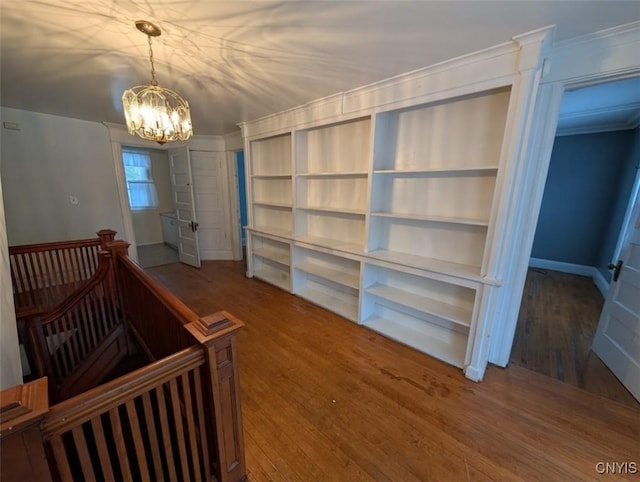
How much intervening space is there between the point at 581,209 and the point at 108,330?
274 inches

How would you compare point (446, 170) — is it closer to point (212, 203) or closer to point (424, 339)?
point (424, 339)

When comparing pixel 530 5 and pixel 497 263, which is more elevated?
pixel 530 5

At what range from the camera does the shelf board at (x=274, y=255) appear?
3825 mm

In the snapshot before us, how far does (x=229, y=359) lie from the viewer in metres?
1.19

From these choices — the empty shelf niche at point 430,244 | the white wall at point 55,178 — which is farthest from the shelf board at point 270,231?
the white wall at point 55,178

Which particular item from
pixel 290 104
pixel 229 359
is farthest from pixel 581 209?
pixel 229 359

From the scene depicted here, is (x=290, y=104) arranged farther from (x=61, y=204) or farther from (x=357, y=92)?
(x=61, y=204)

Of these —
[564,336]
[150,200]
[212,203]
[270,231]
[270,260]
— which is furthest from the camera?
[150,200]

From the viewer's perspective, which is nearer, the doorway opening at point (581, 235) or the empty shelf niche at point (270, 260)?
the doorway opening at point (581, 235)

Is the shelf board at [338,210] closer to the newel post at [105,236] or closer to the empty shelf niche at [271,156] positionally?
the empty shelf niche at [271,156]

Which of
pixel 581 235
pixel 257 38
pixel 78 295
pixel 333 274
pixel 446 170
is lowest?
pixel 333 274

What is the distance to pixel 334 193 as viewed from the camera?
329 centimetres

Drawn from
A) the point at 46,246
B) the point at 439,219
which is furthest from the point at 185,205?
the point at 439,219

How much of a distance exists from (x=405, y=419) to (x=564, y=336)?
2.19 metres
